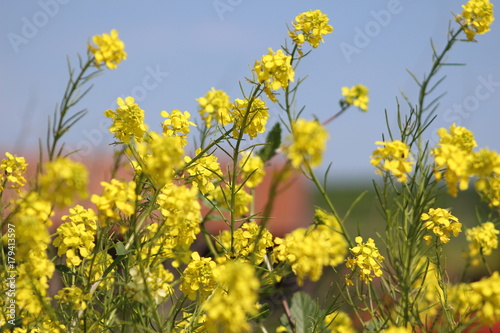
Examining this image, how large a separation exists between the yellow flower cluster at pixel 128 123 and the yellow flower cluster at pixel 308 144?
0.78m

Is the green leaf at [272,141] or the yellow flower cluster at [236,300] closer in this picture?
the yellow flower cluster at [236,300]

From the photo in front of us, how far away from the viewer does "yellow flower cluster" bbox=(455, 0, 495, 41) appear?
4.91 ft

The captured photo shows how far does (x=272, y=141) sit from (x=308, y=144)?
3.68ft

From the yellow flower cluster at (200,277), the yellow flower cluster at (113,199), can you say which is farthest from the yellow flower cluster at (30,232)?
the yellow flower cluster at (200,277)

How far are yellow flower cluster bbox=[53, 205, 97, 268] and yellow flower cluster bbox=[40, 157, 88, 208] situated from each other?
1.40ft

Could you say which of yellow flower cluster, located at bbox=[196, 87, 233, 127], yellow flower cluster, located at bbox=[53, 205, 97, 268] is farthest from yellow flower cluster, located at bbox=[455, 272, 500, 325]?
yellow flower cluster, located at bbox=[196, 87, 233, 127]

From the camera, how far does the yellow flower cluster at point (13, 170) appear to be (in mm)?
1756

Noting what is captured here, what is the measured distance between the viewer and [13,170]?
179 centimetres

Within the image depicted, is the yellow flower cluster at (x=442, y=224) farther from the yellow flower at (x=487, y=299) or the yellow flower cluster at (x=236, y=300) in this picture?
the yellow flower cluster at (x=236, y=300)

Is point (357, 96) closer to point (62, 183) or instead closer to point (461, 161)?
point (461, 161)

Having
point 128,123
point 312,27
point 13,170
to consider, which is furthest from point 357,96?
point 13,170

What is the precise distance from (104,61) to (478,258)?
1.69m

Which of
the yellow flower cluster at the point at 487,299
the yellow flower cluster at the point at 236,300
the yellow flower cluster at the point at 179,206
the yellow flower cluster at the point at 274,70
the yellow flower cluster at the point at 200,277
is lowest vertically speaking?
the yellow flower cluster at the point at 487,299

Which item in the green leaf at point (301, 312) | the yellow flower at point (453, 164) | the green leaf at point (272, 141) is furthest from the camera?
the green leaf at point (272, 141)
